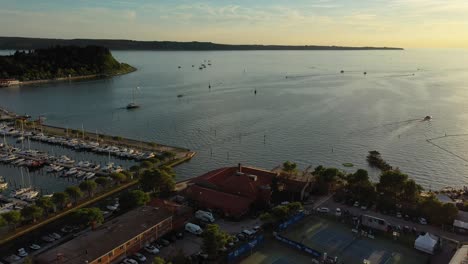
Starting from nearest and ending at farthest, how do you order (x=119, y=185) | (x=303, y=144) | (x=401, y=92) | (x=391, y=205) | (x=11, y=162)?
(x=391, y=205) → (x=119, y=185) → (x=11, y=162) → (x=303, y=144) → (x=401, y=92)

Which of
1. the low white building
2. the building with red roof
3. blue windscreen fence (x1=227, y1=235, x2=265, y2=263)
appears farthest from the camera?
the building with red roof

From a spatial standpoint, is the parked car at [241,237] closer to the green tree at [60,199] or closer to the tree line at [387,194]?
the tree line at [387,194]

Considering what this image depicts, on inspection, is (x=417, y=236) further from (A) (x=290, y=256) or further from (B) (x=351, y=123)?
(B) (x=351, y=123)

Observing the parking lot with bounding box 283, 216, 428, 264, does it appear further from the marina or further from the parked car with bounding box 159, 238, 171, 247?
the marina

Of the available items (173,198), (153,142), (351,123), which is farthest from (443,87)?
(173,198)

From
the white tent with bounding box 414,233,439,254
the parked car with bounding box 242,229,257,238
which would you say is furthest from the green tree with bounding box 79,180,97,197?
the white tent with bounding box 414,233,439,254
